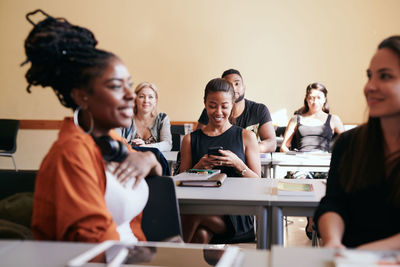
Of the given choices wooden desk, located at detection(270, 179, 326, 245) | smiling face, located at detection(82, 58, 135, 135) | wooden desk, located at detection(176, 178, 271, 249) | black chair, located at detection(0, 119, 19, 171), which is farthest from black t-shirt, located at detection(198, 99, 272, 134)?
black chair, located at detection(0, 119, 19, 171)

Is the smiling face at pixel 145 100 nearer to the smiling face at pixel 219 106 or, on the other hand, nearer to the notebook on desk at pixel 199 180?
the smiling face at pixel 219 106

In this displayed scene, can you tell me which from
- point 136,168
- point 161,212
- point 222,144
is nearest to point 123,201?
point 136,168

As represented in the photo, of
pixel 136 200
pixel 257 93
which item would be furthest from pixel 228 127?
pixel 257 93

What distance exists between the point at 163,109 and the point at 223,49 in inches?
52.5

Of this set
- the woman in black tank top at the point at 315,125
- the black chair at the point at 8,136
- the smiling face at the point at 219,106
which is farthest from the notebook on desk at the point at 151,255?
the black chair at the point at 8,136

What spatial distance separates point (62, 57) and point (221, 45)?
534 centimetres

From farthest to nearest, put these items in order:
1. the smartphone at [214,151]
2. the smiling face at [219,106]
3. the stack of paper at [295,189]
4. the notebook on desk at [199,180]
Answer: the smiling face at [219,106]
the smartphone at [214,151]
the notebook on desk at [199,180]
the stack of paper at [295,189]

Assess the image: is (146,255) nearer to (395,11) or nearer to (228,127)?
(228,127)

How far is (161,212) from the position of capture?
5.14 feet

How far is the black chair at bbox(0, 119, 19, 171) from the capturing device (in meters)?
5.39

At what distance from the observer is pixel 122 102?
129 centimetres

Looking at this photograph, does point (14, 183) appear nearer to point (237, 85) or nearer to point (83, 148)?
point (83, 148)

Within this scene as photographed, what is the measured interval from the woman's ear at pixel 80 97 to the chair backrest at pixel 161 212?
41 cm

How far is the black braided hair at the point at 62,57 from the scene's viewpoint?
48.1 inches
